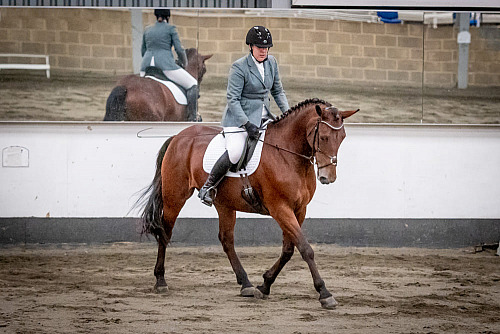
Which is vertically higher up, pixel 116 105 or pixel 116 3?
pixel 116 3

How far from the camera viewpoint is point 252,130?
718cm

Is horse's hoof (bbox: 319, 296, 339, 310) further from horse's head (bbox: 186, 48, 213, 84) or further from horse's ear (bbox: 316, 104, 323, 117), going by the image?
horse's head (bbox: 186, 48, 213, 84)

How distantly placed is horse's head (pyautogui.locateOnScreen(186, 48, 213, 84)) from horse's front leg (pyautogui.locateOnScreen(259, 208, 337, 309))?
3170 mm

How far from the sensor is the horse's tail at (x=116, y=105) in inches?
388

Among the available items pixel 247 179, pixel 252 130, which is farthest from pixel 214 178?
pixel 252 130

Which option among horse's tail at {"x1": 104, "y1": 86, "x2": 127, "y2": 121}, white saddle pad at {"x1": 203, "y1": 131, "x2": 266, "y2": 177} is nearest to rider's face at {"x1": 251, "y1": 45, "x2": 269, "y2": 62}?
white saddle pad at {"x1": 203, "y1": 131, "x2": 266, "y2": 177}

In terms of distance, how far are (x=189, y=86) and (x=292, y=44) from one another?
1.29 metres

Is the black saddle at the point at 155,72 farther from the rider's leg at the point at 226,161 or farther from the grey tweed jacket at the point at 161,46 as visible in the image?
the rider's leg at the point at 226,161

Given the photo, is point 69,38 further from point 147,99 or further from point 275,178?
point 275,178

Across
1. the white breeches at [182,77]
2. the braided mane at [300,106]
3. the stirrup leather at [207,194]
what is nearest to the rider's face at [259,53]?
the braided mane at [300,106]

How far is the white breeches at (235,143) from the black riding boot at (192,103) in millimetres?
2518

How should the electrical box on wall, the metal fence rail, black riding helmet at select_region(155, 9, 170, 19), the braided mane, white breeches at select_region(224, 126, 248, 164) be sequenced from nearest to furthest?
the braided mane
white breeches at select_region(224, 126, 248, 164)
black riding helmet at select_region(155, 9, 170, 19)
the electrical box on wall
the metal fence rail

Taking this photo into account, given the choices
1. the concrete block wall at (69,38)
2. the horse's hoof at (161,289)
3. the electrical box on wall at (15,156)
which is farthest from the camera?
the electrical box on wall at (15,156)

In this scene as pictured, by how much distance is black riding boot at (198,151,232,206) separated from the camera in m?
7.32
